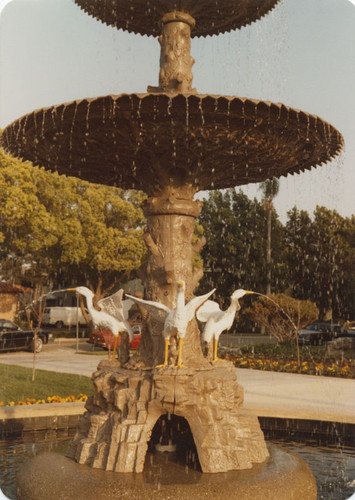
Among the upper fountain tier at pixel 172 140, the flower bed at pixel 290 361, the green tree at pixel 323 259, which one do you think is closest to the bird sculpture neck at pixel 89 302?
the upper fountain tier at pixel 172 140

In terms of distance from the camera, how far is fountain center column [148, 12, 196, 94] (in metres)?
7.04

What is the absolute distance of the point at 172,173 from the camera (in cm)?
691

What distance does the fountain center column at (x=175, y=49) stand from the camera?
7035mm

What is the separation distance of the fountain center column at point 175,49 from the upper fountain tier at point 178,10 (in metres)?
0.13

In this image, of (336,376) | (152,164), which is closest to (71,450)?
(152,164)

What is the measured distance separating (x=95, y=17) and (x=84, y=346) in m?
21.4

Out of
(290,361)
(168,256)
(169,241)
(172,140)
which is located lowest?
(290,361)

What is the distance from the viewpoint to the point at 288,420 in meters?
9.05

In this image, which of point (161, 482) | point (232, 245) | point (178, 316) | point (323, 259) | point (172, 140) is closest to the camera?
point (161, 482)

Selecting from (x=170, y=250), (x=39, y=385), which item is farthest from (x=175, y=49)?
(x=39, y=385)

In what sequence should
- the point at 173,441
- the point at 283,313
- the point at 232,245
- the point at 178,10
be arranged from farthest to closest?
the point at 232,245 < the point at 283,313 < the point at 178,10 < the point at 173,441

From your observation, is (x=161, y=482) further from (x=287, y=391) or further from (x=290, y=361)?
(x=290, y=361)

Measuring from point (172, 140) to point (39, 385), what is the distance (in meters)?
8.77

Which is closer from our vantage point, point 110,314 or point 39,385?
point 110,314
